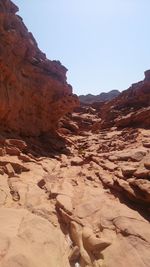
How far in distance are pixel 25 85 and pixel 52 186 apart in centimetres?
1140

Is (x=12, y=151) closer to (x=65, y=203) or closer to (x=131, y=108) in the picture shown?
(x=65, y=203)

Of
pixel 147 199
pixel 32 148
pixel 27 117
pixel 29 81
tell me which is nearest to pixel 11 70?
pixel 29 81

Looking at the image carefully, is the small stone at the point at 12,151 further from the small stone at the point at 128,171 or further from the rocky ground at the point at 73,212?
the small stone at the point at 128,171

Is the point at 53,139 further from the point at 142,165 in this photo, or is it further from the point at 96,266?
the point at 96,266

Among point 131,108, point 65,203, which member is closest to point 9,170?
point 65,203

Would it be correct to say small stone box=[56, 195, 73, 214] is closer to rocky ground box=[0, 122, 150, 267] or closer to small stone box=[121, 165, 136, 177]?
rocky ground box=[0, 122, 150, 267]

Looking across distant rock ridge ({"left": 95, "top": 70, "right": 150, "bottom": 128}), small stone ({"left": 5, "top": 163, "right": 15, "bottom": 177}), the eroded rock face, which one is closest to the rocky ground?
small stone ({"left": 5, "top": 163, "right": 15, "bottom": 177})

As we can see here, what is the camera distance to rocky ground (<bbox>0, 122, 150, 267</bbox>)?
6.59 m

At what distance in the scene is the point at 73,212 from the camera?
9.13m

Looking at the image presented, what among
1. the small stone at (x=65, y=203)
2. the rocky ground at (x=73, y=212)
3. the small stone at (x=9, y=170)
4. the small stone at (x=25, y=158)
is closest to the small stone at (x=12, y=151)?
the rocky ground at (x=73, y=212)

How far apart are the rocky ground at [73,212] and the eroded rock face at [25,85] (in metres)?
4.10

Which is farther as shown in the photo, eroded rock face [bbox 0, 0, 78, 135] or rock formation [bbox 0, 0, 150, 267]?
eroded rock face [bbox 0, 0, 78, 135]

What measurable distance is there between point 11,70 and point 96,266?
15.9 meters

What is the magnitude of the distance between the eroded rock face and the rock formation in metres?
0.09
